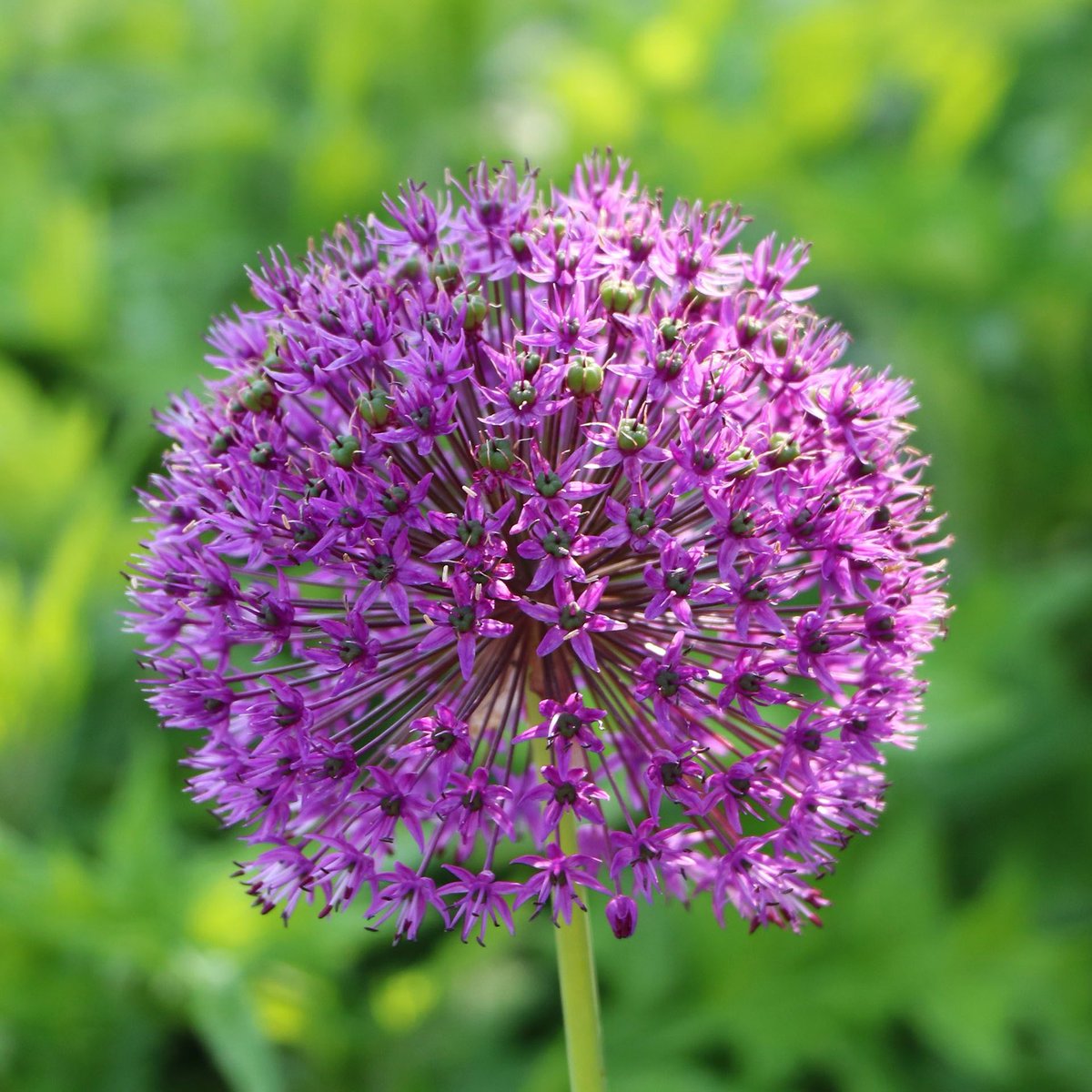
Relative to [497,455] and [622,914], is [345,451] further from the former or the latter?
[622,914]

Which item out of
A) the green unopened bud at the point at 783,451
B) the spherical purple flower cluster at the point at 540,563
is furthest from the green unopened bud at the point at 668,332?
the green unopened bud at the point at 783,451

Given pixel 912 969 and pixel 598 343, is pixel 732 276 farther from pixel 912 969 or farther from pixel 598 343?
pixel 912 969

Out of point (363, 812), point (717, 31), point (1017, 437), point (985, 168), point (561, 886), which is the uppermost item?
point (717, 31)

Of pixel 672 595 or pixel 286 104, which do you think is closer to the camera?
pixel 672 595

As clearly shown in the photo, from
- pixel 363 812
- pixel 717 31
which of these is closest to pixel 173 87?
pixel 717 31

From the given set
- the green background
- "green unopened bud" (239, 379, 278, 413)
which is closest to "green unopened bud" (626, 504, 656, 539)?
"green unopened bud" (239, 379, 278, 413)

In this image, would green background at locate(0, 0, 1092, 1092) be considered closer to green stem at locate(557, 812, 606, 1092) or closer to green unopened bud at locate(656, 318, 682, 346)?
green stem at locate(557, 812, 606, 1092)
